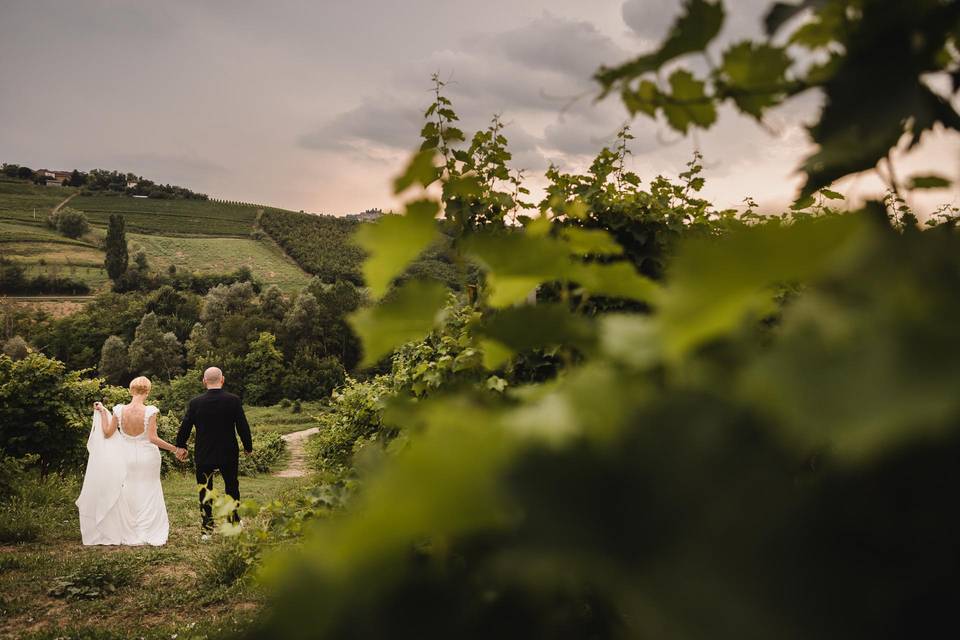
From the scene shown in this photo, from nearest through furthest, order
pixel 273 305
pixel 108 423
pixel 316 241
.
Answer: pixel 108 423, pixel 273 305, pixel 316 241

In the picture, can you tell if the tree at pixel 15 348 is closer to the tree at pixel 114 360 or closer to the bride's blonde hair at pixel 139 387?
the tree at pixel 114 360

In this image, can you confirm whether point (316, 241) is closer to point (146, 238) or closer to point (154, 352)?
point (146, 238)

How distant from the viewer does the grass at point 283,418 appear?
39309 millimetres

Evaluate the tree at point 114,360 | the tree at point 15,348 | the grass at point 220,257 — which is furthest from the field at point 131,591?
the grass at point 220,257

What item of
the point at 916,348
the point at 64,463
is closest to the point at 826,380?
→ the point at 916,348

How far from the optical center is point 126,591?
632cm

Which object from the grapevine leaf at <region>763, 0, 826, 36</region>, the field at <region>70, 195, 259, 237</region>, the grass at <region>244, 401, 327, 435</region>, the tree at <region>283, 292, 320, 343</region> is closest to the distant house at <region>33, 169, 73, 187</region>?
the field at <region>70, 195, 259, 237</region>

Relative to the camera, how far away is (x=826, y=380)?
0.26m

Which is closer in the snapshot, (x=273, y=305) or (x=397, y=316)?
(x=397, y=316)

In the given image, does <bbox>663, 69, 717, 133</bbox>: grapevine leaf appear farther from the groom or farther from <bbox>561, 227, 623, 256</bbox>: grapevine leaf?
the groom

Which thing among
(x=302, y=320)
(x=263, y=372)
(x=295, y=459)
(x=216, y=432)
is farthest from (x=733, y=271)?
(x=302, y=320)

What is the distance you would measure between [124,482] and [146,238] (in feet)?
314

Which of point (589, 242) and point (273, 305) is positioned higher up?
point (589, 242)

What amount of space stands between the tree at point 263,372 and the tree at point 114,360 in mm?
14288
